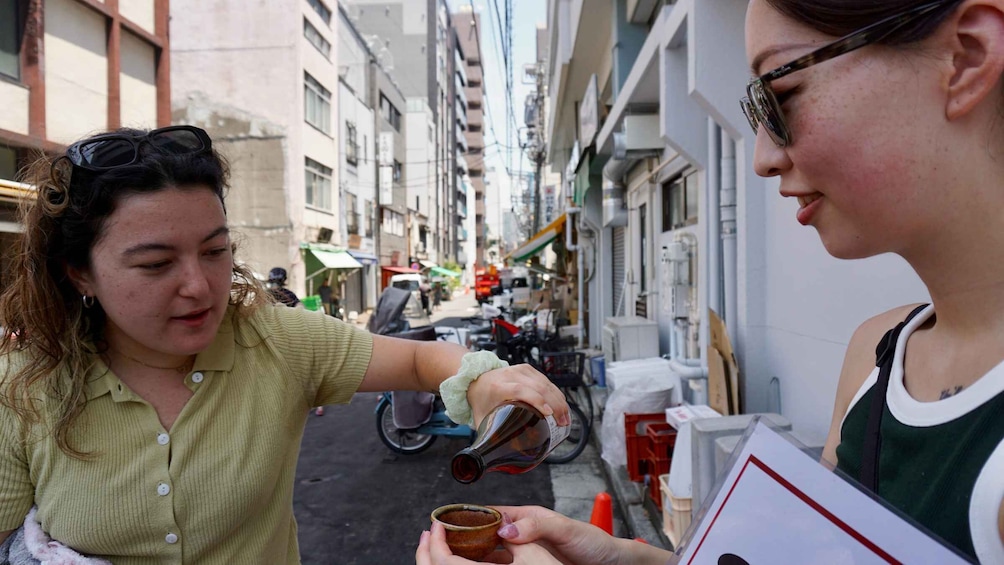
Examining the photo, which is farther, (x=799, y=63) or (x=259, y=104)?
(x=259, y=104)

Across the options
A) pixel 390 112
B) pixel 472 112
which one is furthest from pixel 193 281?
pixel 472 112

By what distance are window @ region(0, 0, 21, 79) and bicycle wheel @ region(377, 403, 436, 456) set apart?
27.1 ft

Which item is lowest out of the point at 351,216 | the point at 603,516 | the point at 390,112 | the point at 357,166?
the point at 603,516

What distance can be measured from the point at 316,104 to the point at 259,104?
2.74 meters

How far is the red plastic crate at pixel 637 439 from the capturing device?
15.7 feet

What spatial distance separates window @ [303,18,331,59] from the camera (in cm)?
2125

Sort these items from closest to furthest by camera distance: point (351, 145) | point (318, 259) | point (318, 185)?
point (318, 259)
point (318, 185)
point (351, 145)

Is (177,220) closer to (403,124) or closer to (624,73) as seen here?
(624,73)

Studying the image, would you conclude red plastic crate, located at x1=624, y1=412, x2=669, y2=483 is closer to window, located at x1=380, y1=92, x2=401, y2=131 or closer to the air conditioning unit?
the air conditioning unit

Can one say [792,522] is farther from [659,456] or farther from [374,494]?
[374,494]

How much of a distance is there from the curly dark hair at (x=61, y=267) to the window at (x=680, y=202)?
5108 millimetres

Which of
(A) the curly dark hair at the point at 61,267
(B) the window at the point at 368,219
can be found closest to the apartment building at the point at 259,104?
(B) the window at the point at 368,219

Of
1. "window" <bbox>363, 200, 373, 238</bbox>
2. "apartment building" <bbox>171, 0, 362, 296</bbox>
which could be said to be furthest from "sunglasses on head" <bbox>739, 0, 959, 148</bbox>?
"window" <bbox>363, 200, 373, 238</bbox>

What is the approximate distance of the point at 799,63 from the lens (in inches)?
35.0
